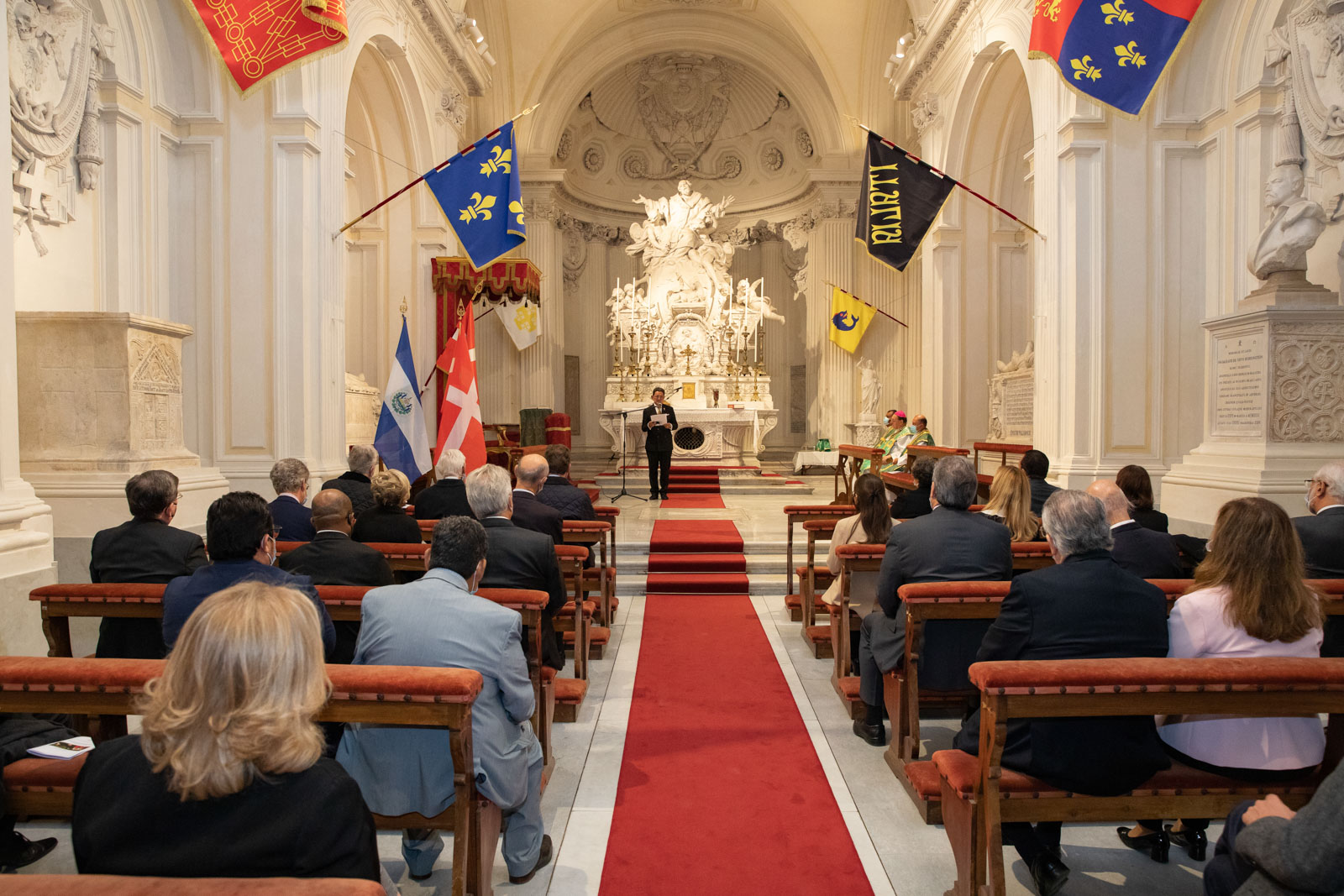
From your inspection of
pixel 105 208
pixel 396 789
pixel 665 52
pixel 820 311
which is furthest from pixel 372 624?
pixel 665 52

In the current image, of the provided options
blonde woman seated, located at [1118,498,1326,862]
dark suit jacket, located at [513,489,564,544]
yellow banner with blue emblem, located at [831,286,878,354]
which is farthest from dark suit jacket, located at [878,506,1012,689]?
yellow banner with blue emblem, located at [831,286,878,354]

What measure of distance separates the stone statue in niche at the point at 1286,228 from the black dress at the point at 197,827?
6.77 metres

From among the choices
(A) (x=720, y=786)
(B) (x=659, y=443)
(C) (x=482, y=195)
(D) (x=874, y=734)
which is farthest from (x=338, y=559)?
(B) (x=659, y=443)

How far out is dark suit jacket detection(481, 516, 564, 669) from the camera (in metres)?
3.54

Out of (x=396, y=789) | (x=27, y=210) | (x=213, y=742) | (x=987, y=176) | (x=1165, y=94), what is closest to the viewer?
(x=213, y=742)

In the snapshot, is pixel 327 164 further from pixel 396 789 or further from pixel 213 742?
pixel 213 742

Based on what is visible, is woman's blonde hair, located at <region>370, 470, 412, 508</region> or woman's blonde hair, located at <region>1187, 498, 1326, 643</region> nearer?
woman's blonde hair, located at <region>1187, 498, 1326, 643</region>

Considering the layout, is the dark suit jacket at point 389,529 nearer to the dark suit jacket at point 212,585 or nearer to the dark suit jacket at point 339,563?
the dark suit jacket at point 339,563

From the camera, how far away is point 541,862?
9.04 feet

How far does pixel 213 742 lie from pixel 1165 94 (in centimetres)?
928

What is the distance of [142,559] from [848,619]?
3089 millimetres

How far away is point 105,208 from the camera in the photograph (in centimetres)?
698

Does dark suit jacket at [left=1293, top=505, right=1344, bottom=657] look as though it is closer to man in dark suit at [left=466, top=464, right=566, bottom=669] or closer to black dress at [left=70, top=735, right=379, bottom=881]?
man in dark suit at [left=466, top=464, right=566, bottom=669]

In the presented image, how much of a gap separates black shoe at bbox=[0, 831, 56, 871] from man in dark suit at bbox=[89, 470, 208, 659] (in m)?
0.78
